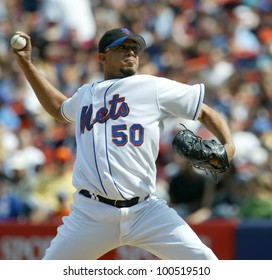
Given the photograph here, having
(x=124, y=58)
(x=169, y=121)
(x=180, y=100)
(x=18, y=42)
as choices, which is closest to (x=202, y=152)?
(x=180, y=100)

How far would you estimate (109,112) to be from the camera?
217 inches

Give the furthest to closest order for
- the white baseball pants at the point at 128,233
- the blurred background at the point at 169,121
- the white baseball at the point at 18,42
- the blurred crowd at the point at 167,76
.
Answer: the blurred crowd at the point at 167,76 < the blurred background at the point at 169,121 < the white baseball at the point at 18,42 < the white baseball pants at the point at 128,233

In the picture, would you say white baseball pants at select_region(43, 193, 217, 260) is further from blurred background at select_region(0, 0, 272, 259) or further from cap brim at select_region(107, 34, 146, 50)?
blurred background at select_region(0, 0, 272, 259)

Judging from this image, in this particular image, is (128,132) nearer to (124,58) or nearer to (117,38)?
(124,58)

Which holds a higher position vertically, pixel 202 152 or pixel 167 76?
pixel 167 76

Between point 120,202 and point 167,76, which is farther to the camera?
point 167,76

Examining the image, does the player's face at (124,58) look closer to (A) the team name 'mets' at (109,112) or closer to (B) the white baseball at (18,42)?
(A) the team name 'mets' at (109,112)

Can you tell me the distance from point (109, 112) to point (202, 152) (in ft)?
2.19

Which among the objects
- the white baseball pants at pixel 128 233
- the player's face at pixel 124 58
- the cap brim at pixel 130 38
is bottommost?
the white baseball pants at pixel 128 233

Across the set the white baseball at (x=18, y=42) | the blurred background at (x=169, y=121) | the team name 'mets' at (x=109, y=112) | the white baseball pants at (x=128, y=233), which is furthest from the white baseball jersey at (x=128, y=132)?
the blurred background at (x=169, y=121)

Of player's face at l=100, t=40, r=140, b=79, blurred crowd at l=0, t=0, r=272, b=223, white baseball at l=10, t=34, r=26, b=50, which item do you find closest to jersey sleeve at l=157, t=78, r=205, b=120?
player's face at l=100, t=40, r=140, b=79

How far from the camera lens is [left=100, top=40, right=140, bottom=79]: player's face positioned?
566 centimetres

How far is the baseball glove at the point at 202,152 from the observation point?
17.6ft
